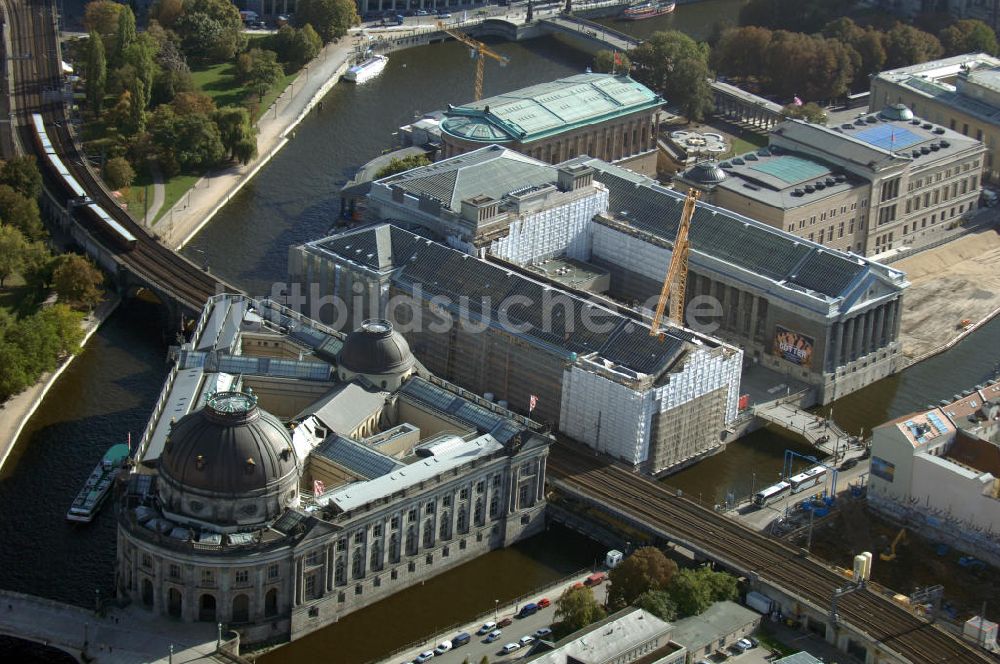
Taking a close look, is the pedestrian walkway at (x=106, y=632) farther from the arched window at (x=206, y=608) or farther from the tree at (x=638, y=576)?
the tree at (x=638, y=576)

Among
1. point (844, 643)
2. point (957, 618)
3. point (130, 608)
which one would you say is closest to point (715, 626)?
point (844, 643)

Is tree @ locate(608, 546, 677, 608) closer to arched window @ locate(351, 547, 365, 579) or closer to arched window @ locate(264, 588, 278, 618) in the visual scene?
arched window @ locate(351, 547, 365, 579)

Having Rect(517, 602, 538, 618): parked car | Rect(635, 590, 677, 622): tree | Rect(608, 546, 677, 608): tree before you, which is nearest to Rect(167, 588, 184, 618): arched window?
Rect(517, 602, 538, 618): parked car

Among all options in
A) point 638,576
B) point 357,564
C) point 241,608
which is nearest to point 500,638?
point 638,576

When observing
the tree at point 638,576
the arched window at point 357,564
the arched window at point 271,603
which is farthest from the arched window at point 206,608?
the tree at point 638,576

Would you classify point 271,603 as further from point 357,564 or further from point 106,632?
point 106,632
